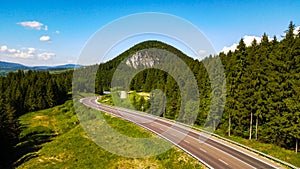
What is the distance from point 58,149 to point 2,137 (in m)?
14.0

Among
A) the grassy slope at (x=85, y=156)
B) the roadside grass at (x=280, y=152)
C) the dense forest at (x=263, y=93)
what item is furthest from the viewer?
the dense forest at (x=263, y=93)

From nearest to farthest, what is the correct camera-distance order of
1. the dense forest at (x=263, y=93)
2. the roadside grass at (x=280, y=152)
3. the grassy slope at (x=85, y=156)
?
the roadside grass at (x=280, y=152) → the grassy slope at (x=85, y=156) → the dense forest at (x=263, y=93)

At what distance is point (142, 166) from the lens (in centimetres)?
3070

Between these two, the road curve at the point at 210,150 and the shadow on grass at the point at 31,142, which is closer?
the road curve at the point at 210,150

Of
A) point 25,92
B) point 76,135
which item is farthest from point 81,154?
point 25,92

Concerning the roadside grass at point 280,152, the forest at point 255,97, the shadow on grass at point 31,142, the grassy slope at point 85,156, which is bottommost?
the shadow on grass at point 31,142

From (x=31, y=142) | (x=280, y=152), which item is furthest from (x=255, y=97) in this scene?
(x=31, y=142)

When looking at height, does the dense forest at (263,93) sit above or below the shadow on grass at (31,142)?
above

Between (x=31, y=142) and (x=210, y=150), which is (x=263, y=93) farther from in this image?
(x=31, y=142)

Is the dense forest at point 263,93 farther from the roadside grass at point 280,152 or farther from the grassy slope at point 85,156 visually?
the grassy slope at point 85,156

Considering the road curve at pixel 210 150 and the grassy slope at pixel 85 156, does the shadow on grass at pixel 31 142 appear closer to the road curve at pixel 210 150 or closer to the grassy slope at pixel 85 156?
the grassy slope at pixel 85 156

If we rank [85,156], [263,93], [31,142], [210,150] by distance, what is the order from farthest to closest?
[31,142] < [85,156] < [263,93] < [210,150]

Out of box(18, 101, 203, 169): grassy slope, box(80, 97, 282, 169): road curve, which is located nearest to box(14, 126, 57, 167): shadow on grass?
box(18, 101, 203, 169): grassy slope

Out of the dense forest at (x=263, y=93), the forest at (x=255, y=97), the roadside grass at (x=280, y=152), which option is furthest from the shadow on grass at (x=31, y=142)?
the roadside grass at (x=280, y=152)
